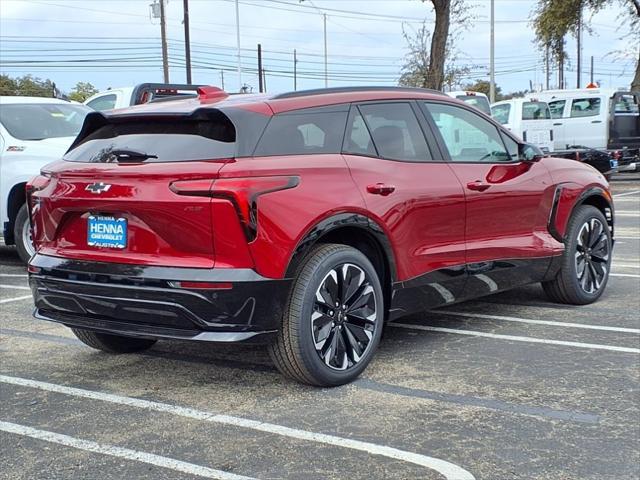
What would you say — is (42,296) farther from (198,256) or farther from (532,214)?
(532,214)

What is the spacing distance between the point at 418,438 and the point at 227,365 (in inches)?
63.6

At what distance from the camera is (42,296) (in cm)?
441

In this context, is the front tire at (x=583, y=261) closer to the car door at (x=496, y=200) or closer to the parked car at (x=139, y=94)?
the car door at (x=496, y=200)

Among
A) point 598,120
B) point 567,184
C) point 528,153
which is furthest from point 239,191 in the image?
point 598,120

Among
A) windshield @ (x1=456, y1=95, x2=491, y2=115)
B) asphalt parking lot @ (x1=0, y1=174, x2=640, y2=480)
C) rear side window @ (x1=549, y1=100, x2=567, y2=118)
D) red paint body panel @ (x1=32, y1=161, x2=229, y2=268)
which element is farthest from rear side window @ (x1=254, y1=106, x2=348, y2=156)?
rear side window @ (x1=549, y1=100, x2=567, y2=118)

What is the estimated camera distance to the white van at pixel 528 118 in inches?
761

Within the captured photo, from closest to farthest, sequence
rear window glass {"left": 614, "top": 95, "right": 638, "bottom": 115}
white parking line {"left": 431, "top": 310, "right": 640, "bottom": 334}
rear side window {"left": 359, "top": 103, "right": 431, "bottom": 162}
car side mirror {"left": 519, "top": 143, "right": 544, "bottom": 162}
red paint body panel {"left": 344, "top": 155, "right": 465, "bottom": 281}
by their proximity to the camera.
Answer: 1. red paint body panel {"left": 344, "top": 155, "right": 465, "bottom": 281}
2. rear side window {"left": 359, "top": 103, "right": 431, "bottom": 162}
3. white parking line {"left": 431, "top": 310, "right": 640, "bottom": 334}
4. car side mirror {"left": 519, "top": 143, "right": 544, "bottom": 162}
5. rear window glass {"left": 614, "top": 95, "right": 638, "bottom": 115}

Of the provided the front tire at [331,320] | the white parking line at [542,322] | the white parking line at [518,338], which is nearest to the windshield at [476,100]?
the white parking line at [542,322]

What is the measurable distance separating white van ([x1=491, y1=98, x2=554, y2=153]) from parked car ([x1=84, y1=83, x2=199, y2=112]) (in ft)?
33.4

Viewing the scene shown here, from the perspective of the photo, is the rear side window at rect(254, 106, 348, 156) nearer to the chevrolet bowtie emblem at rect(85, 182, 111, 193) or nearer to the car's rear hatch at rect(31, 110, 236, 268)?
the car's rear hatch at rect(31, 110, 236, 268)

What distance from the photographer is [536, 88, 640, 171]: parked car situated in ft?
68.2

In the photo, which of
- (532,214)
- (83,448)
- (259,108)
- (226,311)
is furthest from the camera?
(532,214)

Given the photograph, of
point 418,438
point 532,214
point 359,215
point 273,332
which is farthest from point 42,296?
point 532,214

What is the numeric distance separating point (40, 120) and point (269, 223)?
6.33 metres
